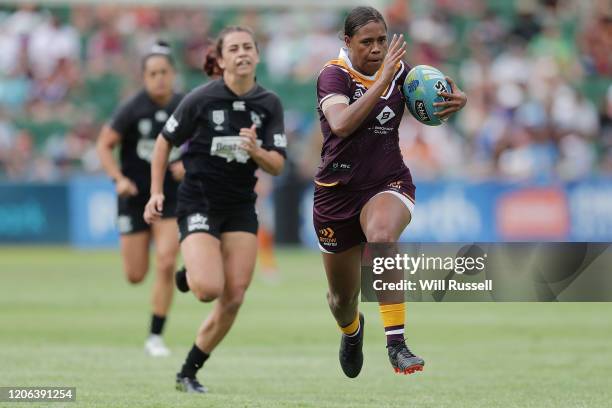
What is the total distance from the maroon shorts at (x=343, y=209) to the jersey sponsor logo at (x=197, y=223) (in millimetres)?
1213

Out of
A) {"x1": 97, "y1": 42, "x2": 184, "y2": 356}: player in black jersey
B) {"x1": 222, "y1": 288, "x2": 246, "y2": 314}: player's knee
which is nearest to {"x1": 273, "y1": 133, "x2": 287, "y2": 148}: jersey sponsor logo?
{"x1": 222, "y1": 288, "x2": 246, "y2": 314}: player's knee

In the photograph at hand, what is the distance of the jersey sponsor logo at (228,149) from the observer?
928 centimetres

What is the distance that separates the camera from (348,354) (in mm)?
8867

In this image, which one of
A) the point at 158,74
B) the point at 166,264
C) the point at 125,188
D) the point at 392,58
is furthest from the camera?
the point at 158,74

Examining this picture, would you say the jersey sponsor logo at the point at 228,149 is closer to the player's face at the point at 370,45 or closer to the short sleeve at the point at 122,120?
the player's face at the point at 370,45

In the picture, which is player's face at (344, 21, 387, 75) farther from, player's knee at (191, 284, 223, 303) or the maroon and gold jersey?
player's knee at (191, 284, 223, 303)

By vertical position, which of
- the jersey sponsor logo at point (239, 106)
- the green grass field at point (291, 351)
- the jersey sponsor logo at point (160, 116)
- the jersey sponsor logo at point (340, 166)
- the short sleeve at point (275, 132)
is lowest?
the green grass field at point (291, 351)

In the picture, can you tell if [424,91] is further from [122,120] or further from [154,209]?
[122,120]

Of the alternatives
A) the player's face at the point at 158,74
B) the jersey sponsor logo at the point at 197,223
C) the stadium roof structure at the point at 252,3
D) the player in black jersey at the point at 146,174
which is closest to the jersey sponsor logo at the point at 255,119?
the jersey sponsor logo at the point at 197,223

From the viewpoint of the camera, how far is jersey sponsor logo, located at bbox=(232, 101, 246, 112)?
30.5 ft

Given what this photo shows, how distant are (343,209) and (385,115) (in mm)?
670

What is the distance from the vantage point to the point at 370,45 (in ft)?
25.7

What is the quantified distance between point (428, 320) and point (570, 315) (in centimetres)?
187

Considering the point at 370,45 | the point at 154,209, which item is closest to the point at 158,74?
the point at 154,209
